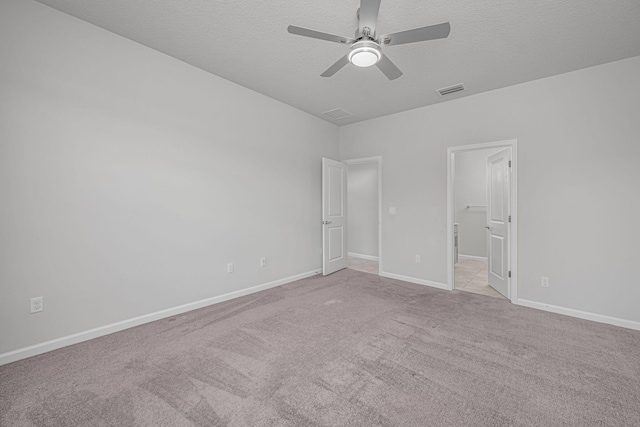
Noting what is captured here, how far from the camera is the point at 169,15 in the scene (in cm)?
224

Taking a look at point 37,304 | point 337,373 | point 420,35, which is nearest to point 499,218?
point 420,35

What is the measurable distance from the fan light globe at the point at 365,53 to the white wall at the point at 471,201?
5064 mm

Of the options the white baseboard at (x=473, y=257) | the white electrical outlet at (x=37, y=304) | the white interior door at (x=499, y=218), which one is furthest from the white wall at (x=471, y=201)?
the white electrical outlet at (x=37, y=304)

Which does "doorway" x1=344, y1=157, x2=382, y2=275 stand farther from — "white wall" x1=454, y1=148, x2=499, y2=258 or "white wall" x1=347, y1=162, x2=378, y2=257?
"white wall" x1=454, y1=148, x2=499, y2=258

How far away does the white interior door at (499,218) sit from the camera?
3.54m

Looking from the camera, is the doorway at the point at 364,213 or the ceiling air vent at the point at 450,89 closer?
the ceiling air vent at the point at 450,89

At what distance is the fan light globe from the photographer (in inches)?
76.0

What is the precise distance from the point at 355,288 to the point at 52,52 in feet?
13.7

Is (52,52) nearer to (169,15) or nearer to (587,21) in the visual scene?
(169,15)

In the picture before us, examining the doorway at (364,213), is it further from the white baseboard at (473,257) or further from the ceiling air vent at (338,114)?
the white baseboard at (473,257)

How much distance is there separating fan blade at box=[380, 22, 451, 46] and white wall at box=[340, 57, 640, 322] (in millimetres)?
2364

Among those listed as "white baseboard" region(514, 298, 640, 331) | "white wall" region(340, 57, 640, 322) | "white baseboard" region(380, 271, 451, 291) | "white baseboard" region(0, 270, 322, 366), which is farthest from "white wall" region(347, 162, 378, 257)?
"white baseboard" region(0, 270, 322, 366)

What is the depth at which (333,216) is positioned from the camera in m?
4.90

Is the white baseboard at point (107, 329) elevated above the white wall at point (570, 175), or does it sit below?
below
